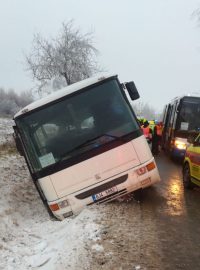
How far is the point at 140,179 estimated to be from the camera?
9492mm

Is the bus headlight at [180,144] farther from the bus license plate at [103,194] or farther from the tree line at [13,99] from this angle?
the tree line at [13,99]

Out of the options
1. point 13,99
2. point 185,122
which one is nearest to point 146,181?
point 185,122

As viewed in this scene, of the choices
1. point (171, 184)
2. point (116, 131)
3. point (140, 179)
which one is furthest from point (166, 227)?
point (171, 184)

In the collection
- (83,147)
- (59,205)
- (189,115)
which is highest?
(83,147)

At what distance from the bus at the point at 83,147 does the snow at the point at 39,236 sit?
517 millimetres

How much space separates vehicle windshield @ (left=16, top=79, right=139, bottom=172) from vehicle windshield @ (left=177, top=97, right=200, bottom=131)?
913 centimetres

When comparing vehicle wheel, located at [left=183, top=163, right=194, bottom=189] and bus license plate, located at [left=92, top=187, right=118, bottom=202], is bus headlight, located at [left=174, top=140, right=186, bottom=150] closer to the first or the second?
vehicle wheel, located at [left=183, top=163, right=194, bottom=189]

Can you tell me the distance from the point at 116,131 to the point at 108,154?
50 centimetres

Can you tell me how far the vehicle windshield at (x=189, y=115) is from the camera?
717 inches

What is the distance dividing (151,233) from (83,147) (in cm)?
238

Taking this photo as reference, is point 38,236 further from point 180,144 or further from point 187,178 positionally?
point 180,144

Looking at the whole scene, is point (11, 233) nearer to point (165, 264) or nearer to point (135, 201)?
point (135, 201)

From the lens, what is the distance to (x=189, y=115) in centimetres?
1828

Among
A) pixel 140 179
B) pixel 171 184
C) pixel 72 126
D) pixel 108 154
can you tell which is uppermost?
pixel 72 126
